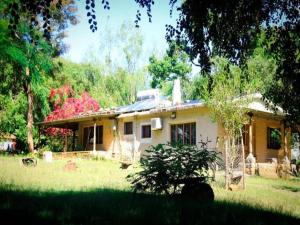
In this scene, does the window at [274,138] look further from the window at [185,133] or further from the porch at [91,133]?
the porch at [91,133]

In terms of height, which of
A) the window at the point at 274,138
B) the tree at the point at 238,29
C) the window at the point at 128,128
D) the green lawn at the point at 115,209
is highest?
the tree at the point at 238,29

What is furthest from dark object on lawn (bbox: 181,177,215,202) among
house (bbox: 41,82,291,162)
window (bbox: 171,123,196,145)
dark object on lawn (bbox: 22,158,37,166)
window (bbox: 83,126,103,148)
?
window (bbox: 83,126,103,148)

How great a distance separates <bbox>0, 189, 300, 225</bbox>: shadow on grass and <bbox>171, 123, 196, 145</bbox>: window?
12630 mm

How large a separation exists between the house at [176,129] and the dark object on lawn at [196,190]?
9.33 meters

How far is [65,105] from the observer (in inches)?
1184

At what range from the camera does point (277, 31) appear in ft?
20.1

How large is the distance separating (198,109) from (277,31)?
569 inches

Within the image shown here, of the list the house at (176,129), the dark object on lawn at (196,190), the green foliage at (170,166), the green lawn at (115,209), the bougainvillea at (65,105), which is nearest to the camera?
the green lawn at (115,209)

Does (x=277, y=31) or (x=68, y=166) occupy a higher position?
(x=277, y=31)

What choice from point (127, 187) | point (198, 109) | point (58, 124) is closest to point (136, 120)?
point (198, 109)

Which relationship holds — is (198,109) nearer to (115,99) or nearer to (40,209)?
(40,209)

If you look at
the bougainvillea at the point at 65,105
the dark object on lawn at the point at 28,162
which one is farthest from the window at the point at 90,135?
the dark object on lawn at the point at 28,162

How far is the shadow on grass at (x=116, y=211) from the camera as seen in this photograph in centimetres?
586

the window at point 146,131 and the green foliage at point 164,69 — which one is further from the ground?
the green foliage at point 164,69
